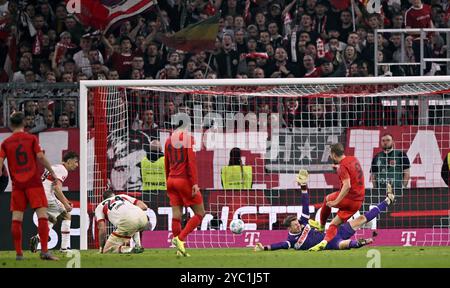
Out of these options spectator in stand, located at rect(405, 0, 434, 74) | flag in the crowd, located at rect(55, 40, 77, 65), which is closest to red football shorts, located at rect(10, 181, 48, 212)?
flag in the crowd, located at rect(55, 40, 77, 65)

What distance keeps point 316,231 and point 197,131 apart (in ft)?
10.5

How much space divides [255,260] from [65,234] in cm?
399

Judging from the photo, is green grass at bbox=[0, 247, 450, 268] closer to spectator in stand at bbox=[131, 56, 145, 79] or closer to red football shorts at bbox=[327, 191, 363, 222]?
red football shorts at bbox=[327, 191, 363, 222]

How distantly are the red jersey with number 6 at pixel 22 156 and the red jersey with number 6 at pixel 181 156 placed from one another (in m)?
2.08

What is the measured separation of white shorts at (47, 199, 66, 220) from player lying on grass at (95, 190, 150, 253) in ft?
3.12

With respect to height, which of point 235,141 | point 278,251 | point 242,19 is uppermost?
point 242,19

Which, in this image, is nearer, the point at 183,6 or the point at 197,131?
the point at 197,131

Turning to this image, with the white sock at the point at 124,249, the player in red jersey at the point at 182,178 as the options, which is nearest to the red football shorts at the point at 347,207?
the player in red jersey at the point at 182,178

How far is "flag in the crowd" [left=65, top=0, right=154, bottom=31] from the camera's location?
23.8 m

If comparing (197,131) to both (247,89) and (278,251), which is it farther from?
(278,251)
